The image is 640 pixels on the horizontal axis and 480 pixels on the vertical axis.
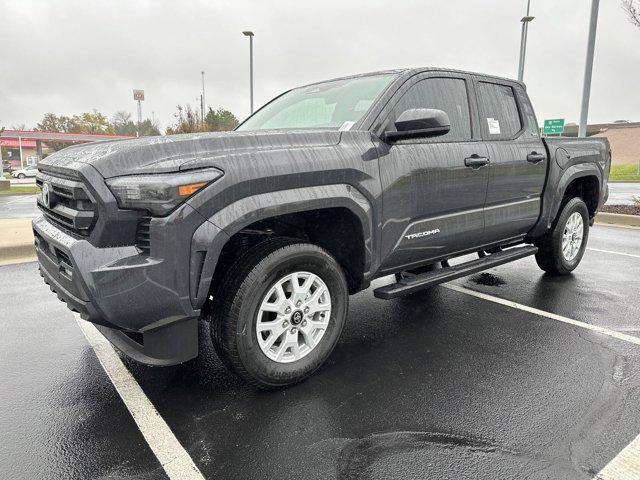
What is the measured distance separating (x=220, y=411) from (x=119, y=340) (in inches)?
27.5

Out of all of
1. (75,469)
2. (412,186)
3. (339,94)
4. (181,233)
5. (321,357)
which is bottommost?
(75,469)

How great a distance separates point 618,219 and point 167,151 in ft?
33.4

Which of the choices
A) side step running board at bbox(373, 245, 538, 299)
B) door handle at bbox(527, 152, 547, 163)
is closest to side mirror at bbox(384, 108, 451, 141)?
side step running board at bbox(373, 245, 538, 299)

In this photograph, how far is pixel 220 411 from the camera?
8.41 feet

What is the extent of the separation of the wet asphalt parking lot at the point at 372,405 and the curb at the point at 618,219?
21.3 ft

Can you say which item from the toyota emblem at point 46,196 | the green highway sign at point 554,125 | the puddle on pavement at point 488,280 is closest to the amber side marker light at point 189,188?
the toyota emblem at point 46,196

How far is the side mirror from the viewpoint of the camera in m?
2.84

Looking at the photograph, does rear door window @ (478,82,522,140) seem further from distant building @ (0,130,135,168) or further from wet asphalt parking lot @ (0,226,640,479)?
distant building @ (0,130,135,168)

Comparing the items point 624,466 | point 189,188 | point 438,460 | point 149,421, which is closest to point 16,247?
point 149,421

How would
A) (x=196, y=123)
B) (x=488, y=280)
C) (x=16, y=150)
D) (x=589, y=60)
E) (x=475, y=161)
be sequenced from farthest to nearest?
(x=16, y=150) < (x=196, y=123) < (x=589, y=60) < (x=488, y=280) < (x=475, y=161)

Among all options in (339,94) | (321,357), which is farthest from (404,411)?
(339,94)

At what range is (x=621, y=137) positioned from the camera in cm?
5491

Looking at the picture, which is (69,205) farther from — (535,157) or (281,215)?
(535,157)

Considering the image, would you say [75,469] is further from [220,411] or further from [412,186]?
[412,186]
